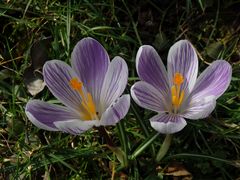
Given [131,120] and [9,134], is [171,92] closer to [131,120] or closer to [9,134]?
[131,120]

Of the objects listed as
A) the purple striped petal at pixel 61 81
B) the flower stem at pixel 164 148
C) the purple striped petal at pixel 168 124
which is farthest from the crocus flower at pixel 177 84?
the purple striped petal at pixel 61 81

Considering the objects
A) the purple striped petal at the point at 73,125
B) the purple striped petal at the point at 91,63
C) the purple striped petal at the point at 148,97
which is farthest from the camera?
the purple striped petal at the point at 91,63

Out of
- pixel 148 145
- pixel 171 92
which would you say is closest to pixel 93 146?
pixel 148 145

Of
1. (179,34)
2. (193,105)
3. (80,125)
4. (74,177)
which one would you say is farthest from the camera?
(179,34)

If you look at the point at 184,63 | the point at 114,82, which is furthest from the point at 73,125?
the point at 184,63

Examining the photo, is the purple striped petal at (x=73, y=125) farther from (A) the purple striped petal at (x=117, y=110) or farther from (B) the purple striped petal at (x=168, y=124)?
(B) the purple striped petal at (x=168, y=124)

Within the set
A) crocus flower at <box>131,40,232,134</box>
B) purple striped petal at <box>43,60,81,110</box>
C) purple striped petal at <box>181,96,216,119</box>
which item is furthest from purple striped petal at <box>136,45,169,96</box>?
purple striped petal at <box>43,60,81,110</box>
